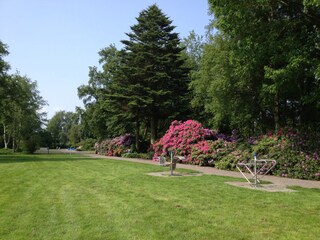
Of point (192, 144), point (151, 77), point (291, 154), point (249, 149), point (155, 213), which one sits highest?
point (151, 77)

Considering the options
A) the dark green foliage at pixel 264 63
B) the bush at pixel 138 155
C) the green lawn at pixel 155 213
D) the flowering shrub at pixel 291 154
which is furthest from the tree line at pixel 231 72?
the green lawn at pixel 155 213

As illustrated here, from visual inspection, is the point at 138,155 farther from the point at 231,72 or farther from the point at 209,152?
the point at 231,72

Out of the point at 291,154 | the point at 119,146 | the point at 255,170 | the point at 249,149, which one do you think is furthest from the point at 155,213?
the point at 119,146

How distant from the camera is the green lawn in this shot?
5.09 meters

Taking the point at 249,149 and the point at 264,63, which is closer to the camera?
the point at 264,63

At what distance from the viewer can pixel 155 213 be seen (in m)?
6.37

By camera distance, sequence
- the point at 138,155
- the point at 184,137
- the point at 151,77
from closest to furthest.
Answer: the point at 184,137
the point at 151,77
the point at 138,155

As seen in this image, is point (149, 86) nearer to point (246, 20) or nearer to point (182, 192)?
point (246, 20)

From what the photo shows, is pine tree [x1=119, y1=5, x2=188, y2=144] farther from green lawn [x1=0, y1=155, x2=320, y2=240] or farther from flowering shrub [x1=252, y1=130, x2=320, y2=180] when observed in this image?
green lawn [x1=0, y1=155, x2=320, y2=240]

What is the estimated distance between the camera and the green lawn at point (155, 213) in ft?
16.7

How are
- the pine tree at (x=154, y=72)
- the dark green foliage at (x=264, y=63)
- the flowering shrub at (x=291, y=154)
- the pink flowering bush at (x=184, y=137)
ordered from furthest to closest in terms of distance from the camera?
the pine tree at (x=154, y=72) < the pink flowering bush at (x=184, y=137) < the flowering shrub at (x=291, y=154) < the dark green foliage at (x=264, y=63)

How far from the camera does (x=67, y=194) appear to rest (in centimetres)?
851

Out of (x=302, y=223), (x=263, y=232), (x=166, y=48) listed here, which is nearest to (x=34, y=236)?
(x=263, y=232)

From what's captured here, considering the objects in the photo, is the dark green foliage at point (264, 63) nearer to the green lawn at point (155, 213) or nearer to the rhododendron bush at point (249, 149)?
the rhododendron bush at point (249, 149)
